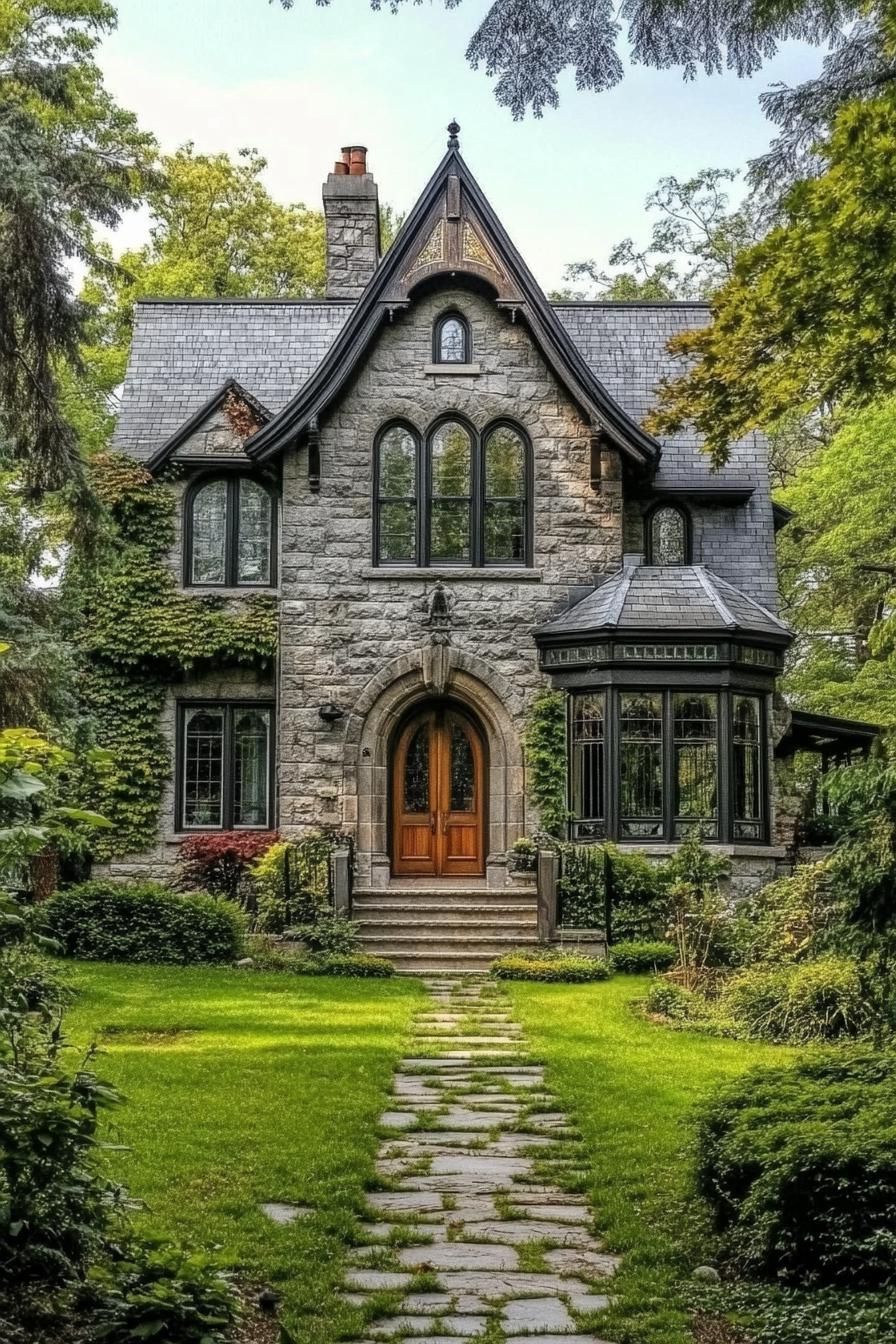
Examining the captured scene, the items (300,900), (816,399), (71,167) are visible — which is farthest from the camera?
(300,900)

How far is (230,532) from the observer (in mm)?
21734

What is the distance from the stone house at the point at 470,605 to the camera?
19.2 m

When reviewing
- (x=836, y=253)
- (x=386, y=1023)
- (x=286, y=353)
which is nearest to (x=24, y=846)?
(x=836, y=253)

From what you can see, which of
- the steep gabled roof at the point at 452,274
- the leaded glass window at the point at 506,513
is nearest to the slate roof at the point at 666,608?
the leaded glass window at the point at 506,513

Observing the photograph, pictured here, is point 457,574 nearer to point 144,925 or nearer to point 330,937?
point 330,937

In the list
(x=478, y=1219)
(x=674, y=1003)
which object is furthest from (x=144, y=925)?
(x=478, y=1219)

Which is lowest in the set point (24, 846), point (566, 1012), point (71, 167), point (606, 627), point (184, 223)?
point (566, 1012)

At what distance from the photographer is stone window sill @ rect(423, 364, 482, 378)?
20.5 metres

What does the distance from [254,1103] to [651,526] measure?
14.2 m

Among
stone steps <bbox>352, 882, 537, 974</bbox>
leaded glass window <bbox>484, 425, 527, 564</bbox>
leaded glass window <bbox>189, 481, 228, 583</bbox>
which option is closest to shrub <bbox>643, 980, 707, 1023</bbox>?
stone steps <bbox>352, 882, 537, 974</bbox>

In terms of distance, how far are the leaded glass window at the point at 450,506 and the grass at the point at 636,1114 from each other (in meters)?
7.01

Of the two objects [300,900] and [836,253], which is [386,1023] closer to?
[300,900]

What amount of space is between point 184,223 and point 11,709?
24.5m

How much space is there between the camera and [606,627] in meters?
18.8
